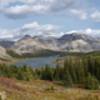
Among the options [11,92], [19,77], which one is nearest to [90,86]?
[19,77]

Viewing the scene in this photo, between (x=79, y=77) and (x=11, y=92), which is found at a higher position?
(x=11, y=92)

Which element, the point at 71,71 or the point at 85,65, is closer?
the point at 71,71

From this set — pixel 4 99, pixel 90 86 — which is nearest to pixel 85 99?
pixel 4 99

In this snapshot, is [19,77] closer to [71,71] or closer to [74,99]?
[71,71]

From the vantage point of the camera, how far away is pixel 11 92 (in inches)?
1576

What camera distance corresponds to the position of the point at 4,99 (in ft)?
118

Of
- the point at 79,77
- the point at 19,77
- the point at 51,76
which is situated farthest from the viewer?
the point at 51,76

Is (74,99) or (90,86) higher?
(74,99)

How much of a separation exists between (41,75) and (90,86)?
54.2 metres

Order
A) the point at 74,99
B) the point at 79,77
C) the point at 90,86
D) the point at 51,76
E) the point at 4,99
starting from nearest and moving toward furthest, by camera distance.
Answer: the point at 4,99
the point at 74,99
the point at 90,86
the point at 79,77
the point at 51,76

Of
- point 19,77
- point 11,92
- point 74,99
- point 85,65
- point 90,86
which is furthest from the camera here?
point 85,65

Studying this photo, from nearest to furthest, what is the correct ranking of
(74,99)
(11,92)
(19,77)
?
(11,92) → (74,99) → (19,77)

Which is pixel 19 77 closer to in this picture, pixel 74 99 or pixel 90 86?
pixel 90 86

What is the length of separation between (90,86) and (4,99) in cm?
6343
